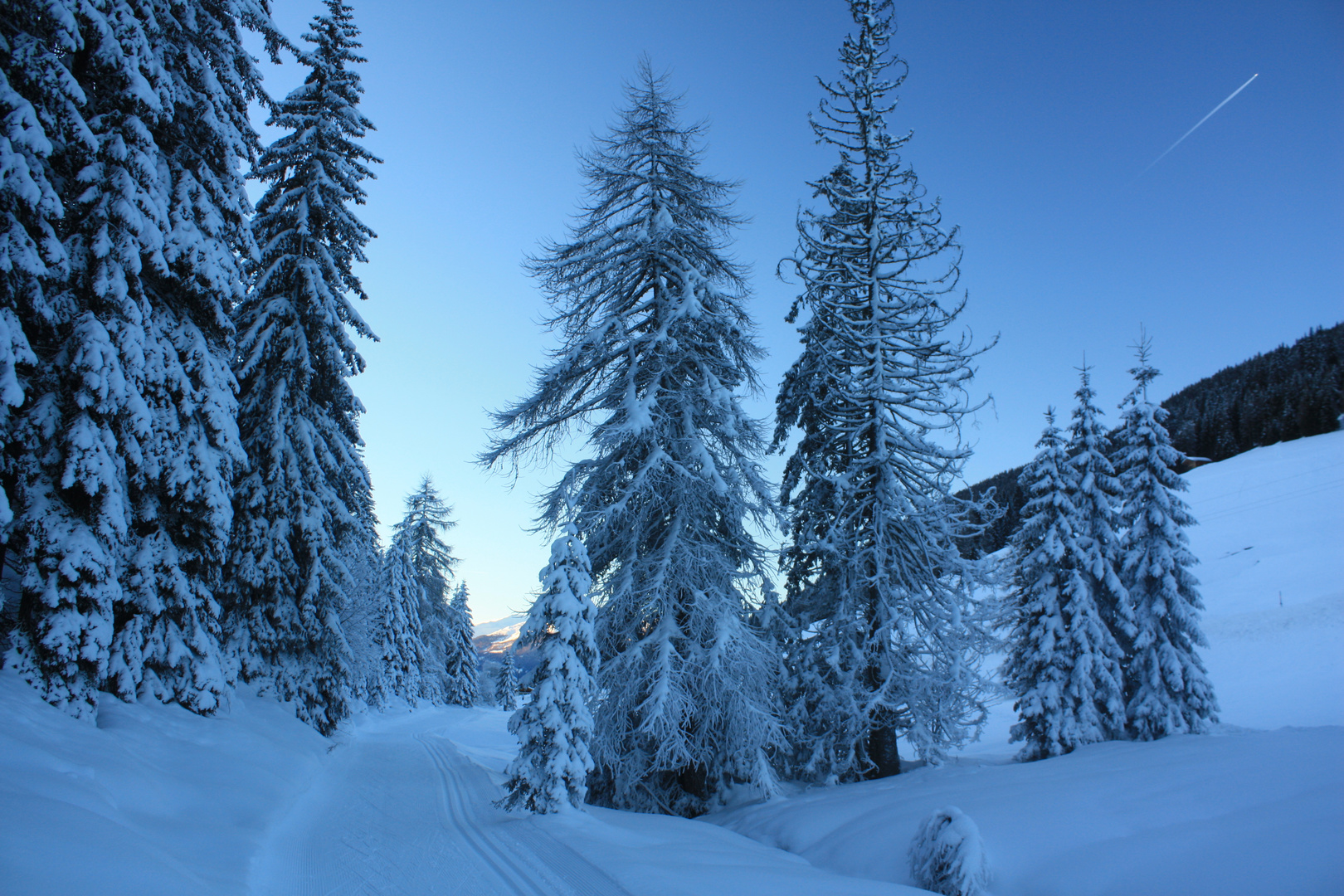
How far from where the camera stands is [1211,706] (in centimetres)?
1909

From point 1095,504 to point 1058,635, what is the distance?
473 cm

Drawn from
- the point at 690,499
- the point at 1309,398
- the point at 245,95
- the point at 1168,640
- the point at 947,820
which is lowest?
the point at 947,820

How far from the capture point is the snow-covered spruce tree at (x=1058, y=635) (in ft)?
63.1

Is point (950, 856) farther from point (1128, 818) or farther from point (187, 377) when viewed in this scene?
point (187, 377)

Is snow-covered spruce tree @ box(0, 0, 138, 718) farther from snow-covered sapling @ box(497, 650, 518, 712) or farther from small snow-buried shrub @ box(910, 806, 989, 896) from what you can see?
snow-covered sapling @ box(497, 650, 518, 712)

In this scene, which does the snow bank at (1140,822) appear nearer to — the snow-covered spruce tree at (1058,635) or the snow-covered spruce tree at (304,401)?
the snow-covered spruce tree at (304,401)

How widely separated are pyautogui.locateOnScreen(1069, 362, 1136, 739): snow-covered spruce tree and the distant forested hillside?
46.4 m

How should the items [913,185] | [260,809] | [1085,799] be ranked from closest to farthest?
[1085,799], [260,809], [913,185]

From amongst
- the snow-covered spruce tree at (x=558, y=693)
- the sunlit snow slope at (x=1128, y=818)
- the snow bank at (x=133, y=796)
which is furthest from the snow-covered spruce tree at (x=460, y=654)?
the sunlit snow slope at (x=1128, y=818)

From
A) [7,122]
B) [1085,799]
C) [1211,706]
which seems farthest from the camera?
[1211,706]

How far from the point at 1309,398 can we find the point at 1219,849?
98.5 meters

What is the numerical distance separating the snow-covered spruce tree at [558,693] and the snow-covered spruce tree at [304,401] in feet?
23.7

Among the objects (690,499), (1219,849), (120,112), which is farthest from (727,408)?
(120,112)

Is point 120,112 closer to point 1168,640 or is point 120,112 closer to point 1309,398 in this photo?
point 1168,640
